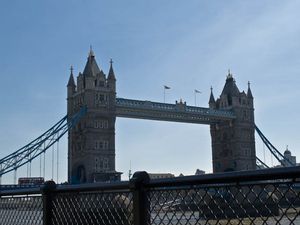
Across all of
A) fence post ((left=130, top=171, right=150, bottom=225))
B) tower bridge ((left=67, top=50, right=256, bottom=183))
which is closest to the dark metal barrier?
fence post ((left=130, top=171, right=150, bottom=225))

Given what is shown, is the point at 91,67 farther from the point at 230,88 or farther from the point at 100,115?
the point at 230,88

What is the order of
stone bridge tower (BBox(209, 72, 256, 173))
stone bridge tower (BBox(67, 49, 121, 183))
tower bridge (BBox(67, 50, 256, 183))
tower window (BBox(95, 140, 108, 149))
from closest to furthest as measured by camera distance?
stone bridge tower (BBox(67, 49, 121, 183)), tower bridge (BBox(67, 50, 256, 183)), tower window (BBox(95, 140, 108, 149)), stone bridge tower (BBox(209, 72, 256, 173))

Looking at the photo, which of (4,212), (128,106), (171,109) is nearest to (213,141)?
(171,109)

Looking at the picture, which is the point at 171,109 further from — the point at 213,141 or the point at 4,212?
the point at 4,212

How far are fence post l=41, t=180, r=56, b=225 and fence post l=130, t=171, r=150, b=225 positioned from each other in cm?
80

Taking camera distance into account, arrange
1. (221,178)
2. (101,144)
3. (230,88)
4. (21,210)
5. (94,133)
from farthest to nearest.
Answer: (230,88) → (101,144) → (94,133) → (21,210) → (221,178)

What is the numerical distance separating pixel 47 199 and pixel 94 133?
4545 centimetres

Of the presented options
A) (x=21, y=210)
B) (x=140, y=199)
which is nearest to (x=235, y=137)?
(x=21, y=210)

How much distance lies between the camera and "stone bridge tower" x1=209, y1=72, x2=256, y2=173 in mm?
57969

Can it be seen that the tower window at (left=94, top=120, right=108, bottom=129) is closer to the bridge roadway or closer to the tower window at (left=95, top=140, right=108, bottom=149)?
the tower window at (left=95, top=140, right=108, bottom=149)

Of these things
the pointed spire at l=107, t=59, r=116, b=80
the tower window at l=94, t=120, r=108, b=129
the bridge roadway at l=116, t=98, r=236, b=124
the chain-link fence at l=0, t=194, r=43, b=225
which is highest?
the pointed spire at l=107, t=59, r=116, b=80

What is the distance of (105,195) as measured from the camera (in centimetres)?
244

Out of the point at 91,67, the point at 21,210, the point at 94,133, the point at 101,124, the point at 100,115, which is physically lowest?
the point at 21,210

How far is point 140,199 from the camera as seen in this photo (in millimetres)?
2145
